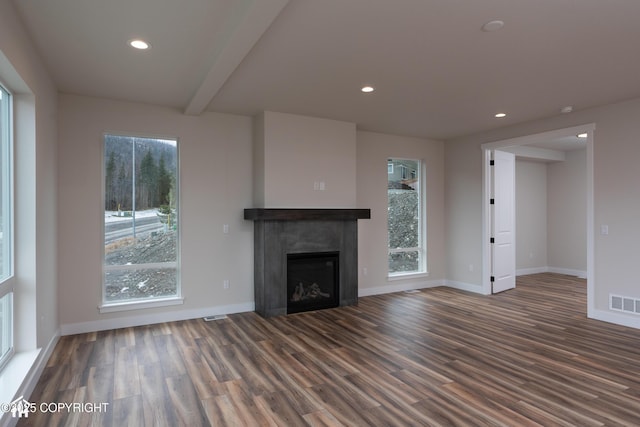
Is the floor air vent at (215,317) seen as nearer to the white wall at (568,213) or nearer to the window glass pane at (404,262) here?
the window glass pane at (404,262)

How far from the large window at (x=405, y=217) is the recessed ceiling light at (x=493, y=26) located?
11.8 ft

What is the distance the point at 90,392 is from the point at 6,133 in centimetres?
204

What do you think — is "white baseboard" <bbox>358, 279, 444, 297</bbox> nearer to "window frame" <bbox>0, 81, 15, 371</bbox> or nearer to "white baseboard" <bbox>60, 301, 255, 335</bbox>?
"white baseboard" <bbox>60, 301, 255, 335</bbox>

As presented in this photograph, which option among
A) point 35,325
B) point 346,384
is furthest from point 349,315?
point 35,325

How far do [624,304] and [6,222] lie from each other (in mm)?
6202

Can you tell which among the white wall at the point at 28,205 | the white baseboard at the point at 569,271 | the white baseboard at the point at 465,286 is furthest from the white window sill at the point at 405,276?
the white wall at the point at 28,205

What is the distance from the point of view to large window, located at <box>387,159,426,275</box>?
6223 mm

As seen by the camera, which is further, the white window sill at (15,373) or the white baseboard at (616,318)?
the white baseboard at (616,318)

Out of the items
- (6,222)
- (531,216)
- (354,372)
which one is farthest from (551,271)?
(6,222)

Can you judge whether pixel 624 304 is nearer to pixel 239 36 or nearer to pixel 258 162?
pixel 258 162

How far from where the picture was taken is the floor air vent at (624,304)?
4172 millimetres

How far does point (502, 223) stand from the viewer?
6113 mm

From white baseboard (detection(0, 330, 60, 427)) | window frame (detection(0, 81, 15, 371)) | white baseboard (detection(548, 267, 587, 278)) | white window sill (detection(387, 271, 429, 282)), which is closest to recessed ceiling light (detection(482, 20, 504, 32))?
window frame (detection(0, 81, 15, 371))

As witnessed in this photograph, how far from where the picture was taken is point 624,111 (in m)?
4.29
